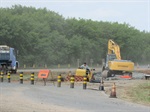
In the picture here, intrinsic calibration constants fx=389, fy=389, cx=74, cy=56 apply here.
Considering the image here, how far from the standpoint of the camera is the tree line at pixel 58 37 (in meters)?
76.8

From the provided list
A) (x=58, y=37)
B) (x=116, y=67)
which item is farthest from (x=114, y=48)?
(x=58, y=37)

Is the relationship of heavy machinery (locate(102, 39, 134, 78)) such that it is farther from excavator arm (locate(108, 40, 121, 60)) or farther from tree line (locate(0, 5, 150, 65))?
tree line (locate(0, 5, 150, 65))

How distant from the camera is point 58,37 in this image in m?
87.2

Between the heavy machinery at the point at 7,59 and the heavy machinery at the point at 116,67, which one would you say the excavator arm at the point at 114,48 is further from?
the heavy machinery at the point at 7,59

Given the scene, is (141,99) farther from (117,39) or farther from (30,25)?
(117,39)

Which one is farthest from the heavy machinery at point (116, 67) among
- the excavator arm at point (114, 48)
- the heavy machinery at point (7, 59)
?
the heavy machinery at point (7, 59)

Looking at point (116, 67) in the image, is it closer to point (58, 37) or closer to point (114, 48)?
point (114, 48)

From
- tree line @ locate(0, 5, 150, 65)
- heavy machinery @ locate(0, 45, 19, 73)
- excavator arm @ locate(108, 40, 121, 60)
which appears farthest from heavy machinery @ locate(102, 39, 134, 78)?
tree line @ locate(0, 5, 150, 65)

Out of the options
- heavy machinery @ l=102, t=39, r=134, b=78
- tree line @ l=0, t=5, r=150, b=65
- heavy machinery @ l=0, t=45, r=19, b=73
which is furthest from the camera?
tree line @ l=0, t=5, r=150, b=65

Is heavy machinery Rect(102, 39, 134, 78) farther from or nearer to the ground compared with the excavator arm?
nearer to the ground

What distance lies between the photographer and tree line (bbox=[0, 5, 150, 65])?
76.8 metres

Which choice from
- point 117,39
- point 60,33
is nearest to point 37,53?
point 60,33

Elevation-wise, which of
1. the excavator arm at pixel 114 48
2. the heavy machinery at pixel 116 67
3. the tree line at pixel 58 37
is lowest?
the heavy machinery at pixel 116 67

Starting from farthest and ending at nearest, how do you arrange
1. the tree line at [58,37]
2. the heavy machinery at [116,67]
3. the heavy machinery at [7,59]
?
the tree line at [58,37]
the heavy machinery at [7,59]
the heavy machinery at [116,67]
